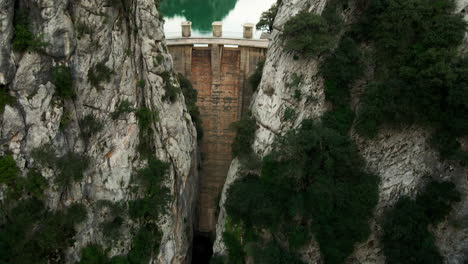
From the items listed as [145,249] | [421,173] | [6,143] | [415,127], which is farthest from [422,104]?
[6,143]

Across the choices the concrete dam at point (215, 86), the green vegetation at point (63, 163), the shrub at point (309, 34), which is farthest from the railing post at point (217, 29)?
the green vegetation at point (63, 163)

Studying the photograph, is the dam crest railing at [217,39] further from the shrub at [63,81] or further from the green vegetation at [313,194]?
the shrub at [63,81]

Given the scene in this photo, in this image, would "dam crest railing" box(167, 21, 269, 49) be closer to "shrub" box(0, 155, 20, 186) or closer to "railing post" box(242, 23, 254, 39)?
"railing post" box(242, 23, 254, 39)

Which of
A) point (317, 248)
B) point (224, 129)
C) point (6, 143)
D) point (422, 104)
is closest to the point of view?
point (6, 143)

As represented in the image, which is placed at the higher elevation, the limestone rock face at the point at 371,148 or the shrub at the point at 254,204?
the limestone rock face at the point at 371,148

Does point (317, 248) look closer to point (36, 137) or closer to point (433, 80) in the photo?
point (433, 80)

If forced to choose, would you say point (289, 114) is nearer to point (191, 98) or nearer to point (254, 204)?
point (254, 204)
